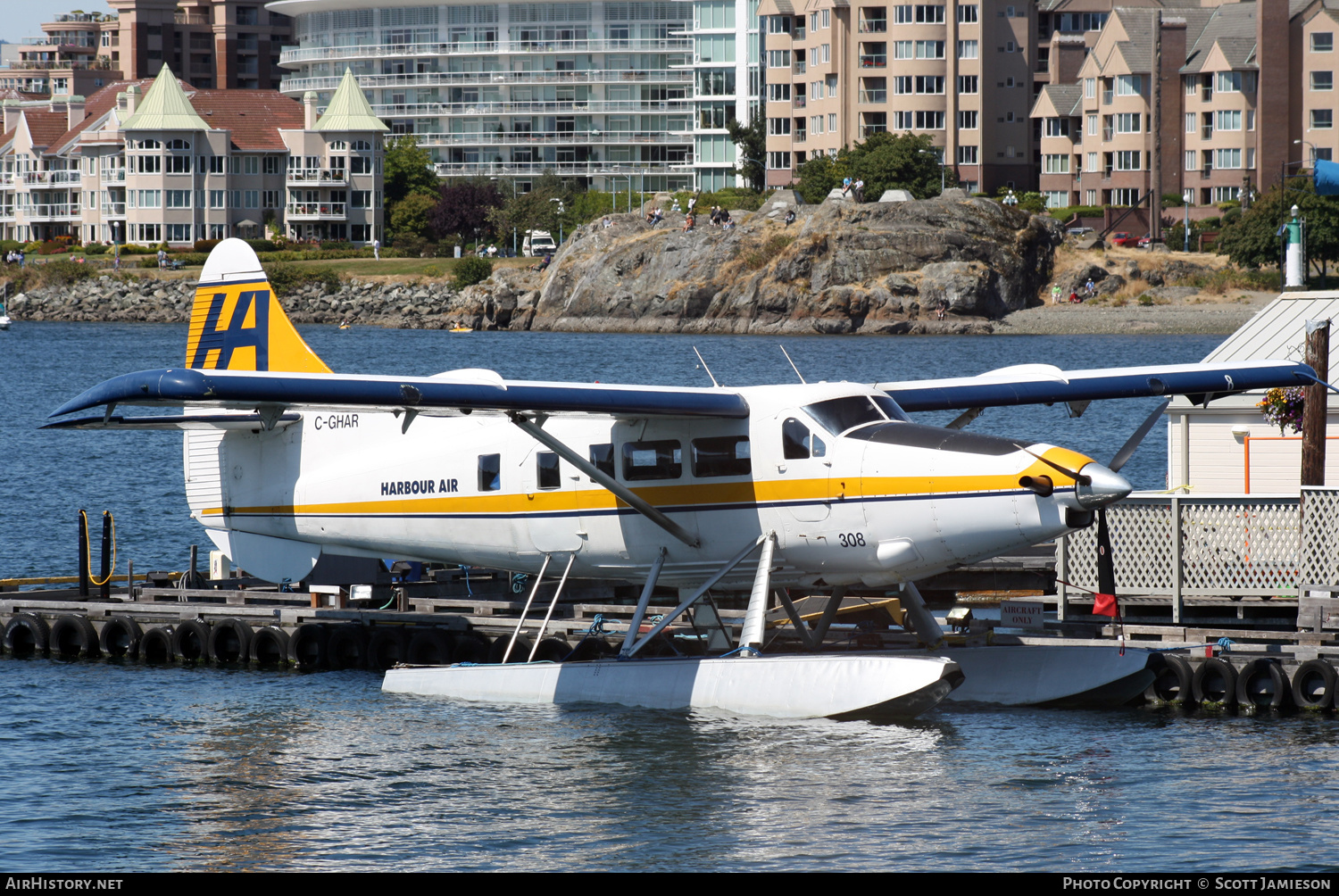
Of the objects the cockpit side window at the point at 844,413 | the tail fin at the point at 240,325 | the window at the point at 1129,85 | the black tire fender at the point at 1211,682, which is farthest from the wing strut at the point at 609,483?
the window at the point at 1129,85

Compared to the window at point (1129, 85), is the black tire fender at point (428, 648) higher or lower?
lower

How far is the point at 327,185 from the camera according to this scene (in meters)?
135

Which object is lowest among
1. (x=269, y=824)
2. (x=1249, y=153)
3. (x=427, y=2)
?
(x=269, y=824)

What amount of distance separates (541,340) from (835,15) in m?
35.7

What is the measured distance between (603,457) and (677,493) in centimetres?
90

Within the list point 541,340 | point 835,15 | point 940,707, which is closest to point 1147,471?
point 940,707

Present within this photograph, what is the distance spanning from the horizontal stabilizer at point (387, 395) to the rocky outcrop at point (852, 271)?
83814 millimetres

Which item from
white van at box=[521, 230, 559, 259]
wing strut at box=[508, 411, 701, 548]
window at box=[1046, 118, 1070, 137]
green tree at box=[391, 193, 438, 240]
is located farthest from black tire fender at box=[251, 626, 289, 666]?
green tree at box=[391, 193, 438, 240]

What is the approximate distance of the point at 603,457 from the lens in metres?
17.4

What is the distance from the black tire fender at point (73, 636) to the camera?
69.9 ft

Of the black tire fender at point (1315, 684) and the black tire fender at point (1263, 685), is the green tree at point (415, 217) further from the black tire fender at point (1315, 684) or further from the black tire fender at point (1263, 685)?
the black tire fender at point (1315, 684)

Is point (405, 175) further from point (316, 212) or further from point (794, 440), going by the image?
point (794, 440)

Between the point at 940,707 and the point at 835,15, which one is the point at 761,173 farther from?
the point at 940,707

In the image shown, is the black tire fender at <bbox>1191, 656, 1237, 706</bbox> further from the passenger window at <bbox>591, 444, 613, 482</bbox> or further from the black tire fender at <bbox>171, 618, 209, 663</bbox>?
the black tire fender at <bbox>171, 618, 209, 663</bbox>
